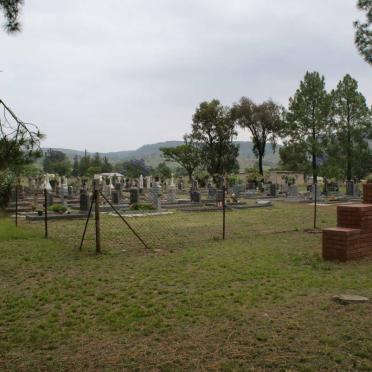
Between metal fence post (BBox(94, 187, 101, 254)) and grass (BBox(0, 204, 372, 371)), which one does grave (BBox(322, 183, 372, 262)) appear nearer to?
grass (BBox(0, 204, 372, 371))

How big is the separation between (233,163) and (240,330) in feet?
191

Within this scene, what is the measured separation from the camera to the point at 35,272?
798 cm

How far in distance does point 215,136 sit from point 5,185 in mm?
57651

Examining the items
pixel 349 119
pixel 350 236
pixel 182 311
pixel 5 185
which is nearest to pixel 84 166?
pixel 349 119

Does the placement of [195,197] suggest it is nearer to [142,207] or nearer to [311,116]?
[142,207]

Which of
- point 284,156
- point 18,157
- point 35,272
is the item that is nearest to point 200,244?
point 35,272

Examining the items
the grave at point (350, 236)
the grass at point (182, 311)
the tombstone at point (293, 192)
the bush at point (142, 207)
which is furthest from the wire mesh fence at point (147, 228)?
the tombstone at point (293, 192)

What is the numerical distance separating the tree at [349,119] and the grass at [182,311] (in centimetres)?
4090

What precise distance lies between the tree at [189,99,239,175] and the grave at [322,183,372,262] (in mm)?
51488

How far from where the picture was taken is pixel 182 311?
18.0 feet

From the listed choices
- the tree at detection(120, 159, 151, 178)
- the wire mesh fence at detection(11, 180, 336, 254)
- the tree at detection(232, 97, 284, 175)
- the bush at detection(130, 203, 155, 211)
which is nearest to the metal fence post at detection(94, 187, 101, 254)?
the wire mesh fence at detection(11, 180, 336, 254)

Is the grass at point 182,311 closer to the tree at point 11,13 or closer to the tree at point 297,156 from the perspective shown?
the tree at point 11,13

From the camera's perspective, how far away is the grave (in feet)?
28.1

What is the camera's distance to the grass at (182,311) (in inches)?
161
